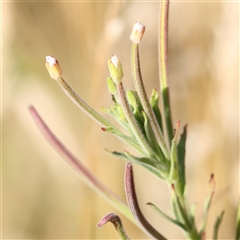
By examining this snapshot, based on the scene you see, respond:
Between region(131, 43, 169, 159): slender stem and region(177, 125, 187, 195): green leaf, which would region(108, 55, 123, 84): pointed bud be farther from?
region(177, 125, 187, 195): green leaf

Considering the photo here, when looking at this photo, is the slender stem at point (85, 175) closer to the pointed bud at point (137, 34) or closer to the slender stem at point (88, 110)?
the slender stem at point (88, 110)

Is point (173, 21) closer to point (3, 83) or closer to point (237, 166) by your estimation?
point (237, 166)

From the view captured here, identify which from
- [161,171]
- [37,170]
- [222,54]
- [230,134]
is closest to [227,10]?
[222,54]

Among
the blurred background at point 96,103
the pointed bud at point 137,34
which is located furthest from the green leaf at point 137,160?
the blurred background at point 96,103

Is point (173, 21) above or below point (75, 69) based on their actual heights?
above

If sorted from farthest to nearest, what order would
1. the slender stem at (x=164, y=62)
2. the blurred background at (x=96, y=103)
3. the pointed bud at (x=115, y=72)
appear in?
the blurred background at (x=96, y=103), the slender stem at (x=164, y=62), the pointed bud at (x=115, y=72)

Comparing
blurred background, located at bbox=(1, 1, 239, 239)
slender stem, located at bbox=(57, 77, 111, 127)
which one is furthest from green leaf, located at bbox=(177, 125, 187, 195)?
blurred background, located at bbox=(1, 1, 239, 239)
